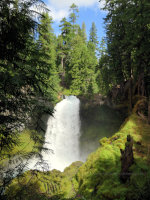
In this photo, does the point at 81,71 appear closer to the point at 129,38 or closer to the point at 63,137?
the point at 63,137

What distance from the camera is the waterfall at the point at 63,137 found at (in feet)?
52.2

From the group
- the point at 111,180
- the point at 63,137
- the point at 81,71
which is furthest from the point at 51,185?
the point at 81,71

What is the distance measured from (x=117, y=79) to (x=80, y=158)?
1022cm

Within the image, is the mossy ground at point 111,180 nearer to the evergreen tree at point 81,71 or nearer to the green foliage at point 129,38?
the green foliage at point 129,38

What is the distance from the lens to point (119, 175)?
5.29 m

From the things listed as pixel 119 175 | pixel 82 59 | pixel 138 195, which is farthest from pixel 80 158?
pixel 82 59

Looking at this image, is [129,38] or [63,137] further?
[63,137]

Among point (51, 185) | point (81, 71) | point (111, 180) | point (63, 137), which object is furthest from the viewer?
point (81, 71)

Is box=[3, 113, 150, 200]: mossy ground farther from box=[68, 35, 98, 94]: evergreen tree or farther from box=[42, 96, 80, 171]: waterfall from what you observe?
box=[68, 35, 98, 94]: evergreen tree

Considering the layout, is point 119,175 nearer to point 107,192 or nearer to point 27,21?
point 107,192

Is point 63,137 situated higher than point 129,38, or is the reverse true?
point 129,38

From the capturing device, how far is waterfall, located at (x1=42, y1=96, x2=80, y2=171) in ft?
52.2

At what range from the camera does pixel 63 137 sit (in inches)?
708

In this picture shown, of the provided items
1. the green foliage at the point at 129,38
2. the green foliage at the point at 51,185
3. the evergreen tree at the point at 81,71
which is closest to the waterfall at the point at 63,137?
the green foliage at the point at 51,185
